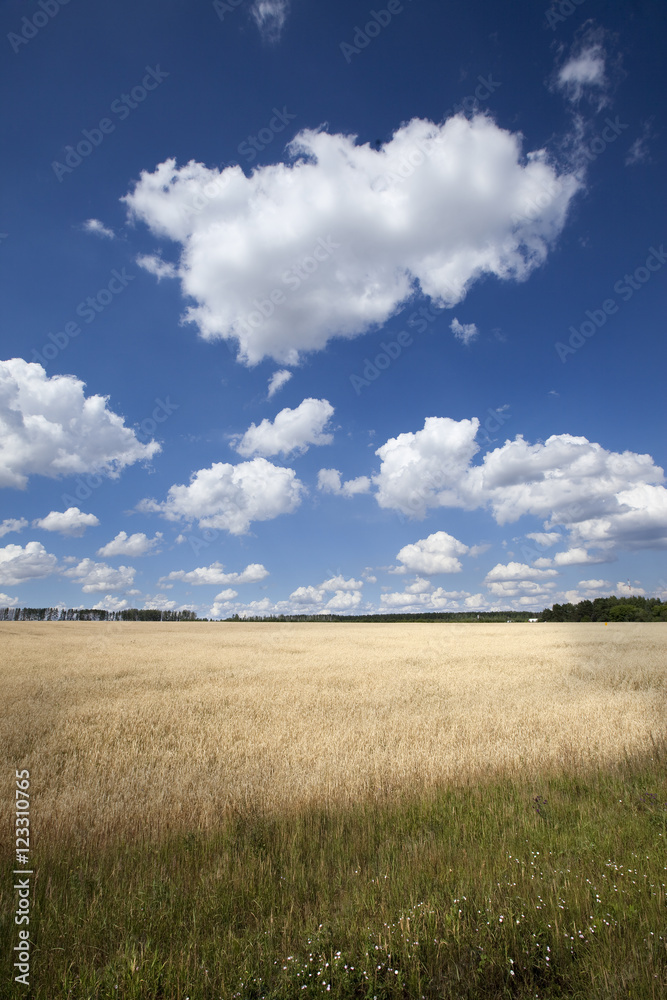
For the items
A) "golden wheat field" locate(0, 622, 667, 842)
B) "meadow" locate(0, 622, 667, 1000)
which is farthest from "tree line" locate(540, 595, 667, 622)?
"meadow" locate(0, 622, 667, 1000)

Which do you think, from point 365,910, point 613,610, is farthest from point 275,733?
point 613,610

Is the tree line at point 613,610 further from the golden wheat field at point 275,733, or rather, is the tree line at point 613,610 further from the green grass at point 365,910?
the green grass at point 365,910

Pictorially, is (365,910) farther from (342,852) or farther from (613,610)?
(613,610)

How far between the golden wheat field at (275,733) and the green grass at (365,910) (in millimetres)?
1340

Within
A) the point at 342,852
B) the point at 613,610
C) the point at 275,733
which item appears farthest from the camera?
the point at 613,610

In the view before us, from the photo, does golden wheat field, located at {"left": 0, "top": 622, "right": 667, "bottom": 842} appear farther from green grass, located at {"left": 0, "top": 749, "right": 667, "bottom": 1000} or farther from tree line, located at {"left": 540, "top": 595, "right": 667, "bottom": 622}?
tree line, located at {"left": 540, "top": 595, "right": 667, "bottom": 622}

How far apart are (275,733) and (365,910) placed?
8129 millimetres

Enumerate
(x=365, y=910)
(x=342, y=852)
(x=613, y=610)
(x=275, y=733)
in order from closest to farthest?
(x=365, y=910), (x=342, y=852), (x=275, y=733), (x=613, y=610)

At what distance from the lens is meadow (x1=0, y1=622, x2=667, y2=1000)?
4.20 meters

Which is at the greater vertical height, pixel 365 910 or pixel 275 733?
pixel 365 910

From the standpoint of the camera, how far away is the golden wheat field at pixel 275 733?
8.41 metres

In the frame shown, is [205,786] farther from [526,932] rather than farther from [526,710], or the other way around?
[526,710]

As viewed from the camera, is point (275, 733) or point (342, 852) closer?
point (342, 852)

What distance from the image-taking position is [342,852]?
6.46 meters
